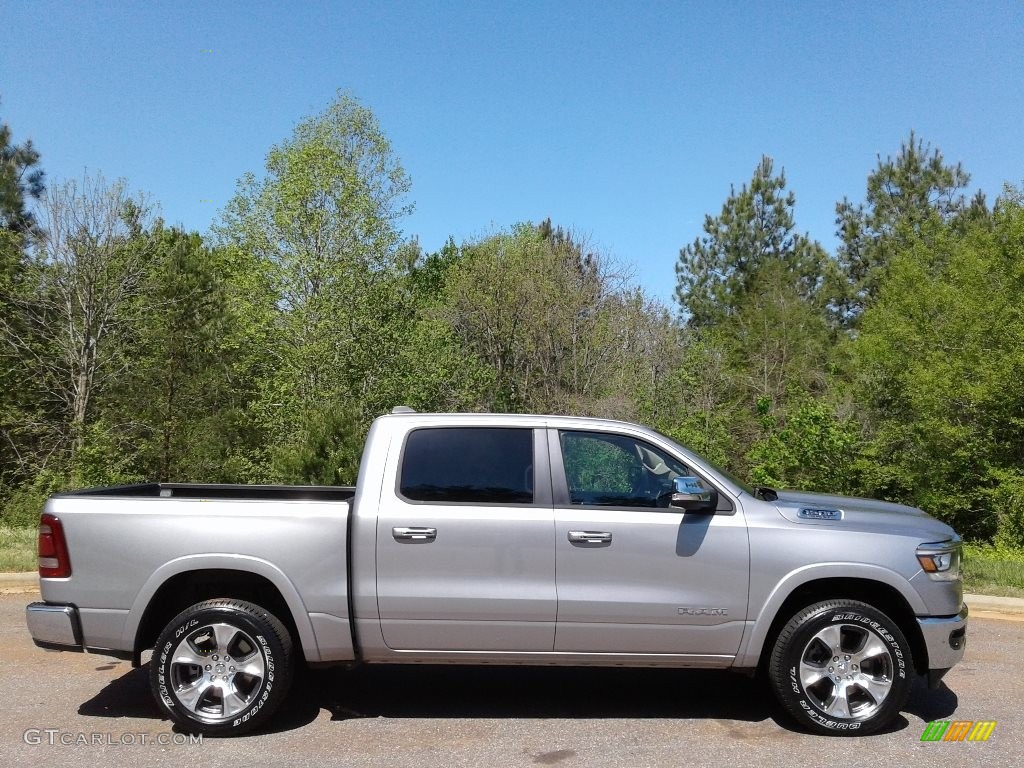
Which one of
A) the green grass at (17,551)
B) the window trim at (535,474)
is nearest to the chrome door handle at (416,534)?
the window trim at (535,474)

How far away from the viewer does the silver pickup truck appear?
5098 mm

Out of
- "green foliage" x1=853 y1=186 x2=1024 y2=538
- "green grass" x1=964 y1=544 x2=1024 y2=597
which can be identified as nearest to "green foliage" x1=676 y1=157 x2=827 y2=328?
"green foliage" x1=853 y1=186 x2=1024 y2=538

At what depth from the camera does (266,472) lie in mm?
19562

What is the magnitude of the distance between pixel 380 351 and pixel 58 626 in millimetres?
14960

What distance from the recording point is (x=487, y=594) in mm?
5098

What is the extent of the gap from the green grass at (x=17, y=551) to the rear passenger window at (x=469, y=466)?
19.2 ft

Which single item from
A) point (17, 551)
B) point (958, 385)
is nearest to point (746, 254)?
point (958, 385)

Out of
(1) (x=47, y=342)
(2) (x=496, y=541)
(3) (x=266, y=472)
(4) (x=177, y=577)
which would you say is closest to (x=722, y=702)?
(2) (x=496, y=541)

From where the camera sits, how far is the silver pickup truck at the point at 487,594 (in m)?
5.10

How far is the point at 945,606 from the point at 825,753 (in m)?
1.12

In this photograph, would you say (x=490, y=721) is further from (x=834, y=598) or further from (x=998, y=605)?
(x=998, y=605)

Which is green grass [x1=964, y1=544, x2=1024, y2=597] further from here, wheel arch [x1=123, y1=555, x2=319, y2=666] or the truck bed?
wheel arch [x1=123, y1=555, x2=319, y2=666]

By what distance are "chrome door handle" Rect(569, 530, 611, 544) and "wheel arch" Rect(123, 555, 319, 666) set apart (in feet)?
5.20

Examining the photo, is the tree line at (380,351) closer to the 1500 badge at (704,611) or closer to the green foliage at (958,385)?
the green foliage at (958,385)
